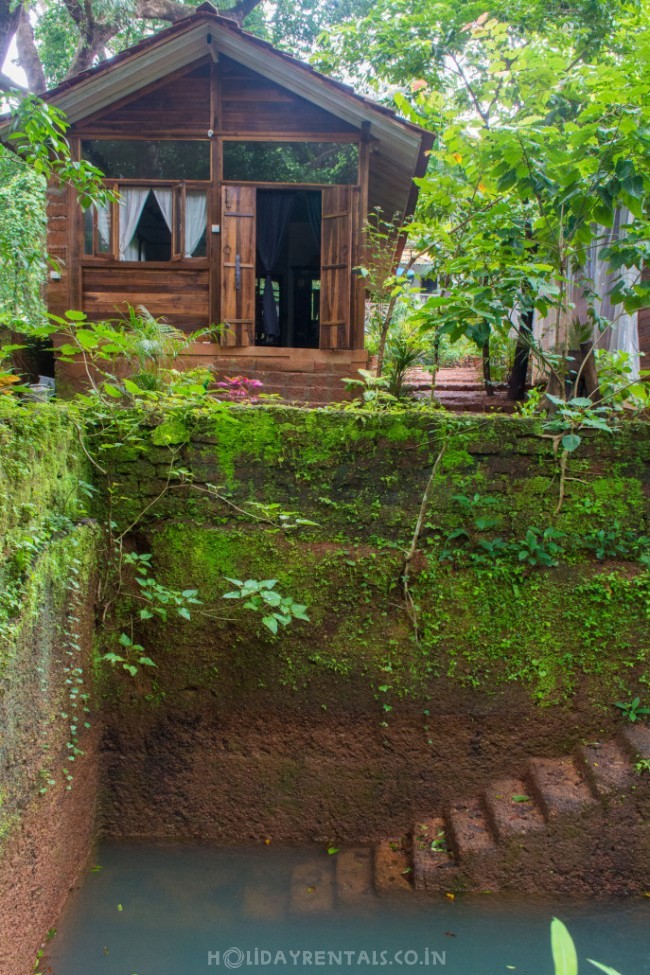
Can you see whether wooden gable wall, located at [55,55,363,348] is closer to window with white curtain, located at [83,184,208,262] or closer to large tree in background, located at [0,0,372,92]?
window with white curtain, located at [83,184,208,262]

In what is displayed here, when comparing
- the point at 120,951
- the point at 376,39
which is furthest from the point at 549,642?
the point at 376,39

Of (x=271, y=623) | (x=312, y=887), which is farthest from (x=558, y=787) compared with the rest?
(x=271, y=623)

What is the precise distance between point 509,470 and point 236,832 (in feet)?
9.11

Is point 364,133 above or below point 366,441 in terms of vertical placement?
above

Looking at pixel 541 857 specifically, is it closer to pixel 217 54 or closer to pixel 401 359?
pixel 401 359

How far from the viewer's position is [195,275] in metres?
8.35

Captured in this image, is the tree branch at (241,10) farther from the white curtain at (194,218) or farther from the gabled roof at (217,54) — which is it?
the white curtain at (194,218)

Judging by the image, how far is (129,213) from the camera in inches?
327

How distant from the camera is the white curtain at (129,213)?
8281mm

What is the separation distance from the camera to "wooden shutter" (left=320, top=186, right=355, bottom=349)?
821 centimetres

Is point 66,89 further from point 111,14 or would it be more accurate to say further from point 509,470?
point 509,470

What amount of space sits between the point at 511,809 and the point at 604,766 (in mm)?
584

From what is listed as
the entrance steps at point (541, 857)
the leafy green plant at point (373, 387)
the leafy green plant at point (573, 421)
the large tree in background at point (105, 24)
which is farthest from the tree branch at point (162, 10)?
the entrance steps at point (541, 857)

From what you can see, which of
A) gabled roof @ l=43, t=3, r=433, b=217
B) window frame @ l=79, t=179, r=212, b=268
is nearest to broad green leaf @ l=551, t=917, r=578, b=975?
gabled roof @ l=43, t=3, r=433, b=217
